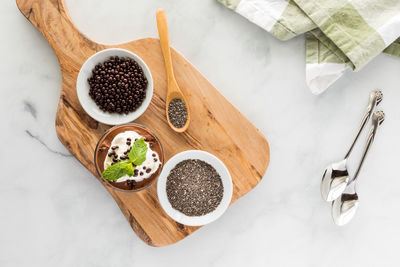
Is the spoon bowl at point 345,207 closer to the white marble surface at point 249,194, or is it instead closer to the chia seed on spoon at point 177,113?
the white marble surface at point 249,194

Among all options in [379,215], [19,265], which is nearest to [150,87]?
[19,265]

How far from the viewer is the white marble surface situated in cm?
161

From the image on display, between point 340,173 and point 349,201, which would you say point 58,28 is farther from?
point 349,201

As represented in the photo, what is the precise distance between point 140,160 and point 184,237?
18.2 inches

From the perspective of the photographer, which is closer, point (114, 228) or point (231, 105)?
point (231, 105)

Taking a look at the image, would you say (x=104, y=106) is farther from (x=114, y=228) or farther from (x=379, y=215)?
(x=379, y=215)

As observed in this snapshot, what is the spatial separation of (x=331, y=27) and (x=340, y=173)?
0.69 m

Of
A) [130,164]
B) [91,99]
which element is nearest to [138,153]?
[130,164]

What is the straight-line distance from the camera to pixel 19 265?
1.67 m

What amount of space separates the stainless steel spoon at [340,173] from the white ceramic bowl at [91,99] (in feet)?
3.10

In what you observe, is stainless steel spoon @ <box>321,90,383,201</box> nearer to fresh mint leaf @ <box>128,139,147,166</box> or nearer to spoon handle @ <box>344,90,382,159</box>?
spoon handle @ <box>344,90,382,159</box>

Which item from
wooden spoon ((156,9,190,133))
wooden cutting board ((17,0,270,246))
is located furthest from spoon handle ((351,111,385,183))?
wooden spoon ((156,9,190,133))

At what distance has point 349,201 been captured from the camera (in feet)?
5.51

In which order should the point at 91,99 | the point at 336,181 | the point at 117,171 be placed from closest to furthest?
the point at 117,171, the point at 91,99, the point at 336,181
